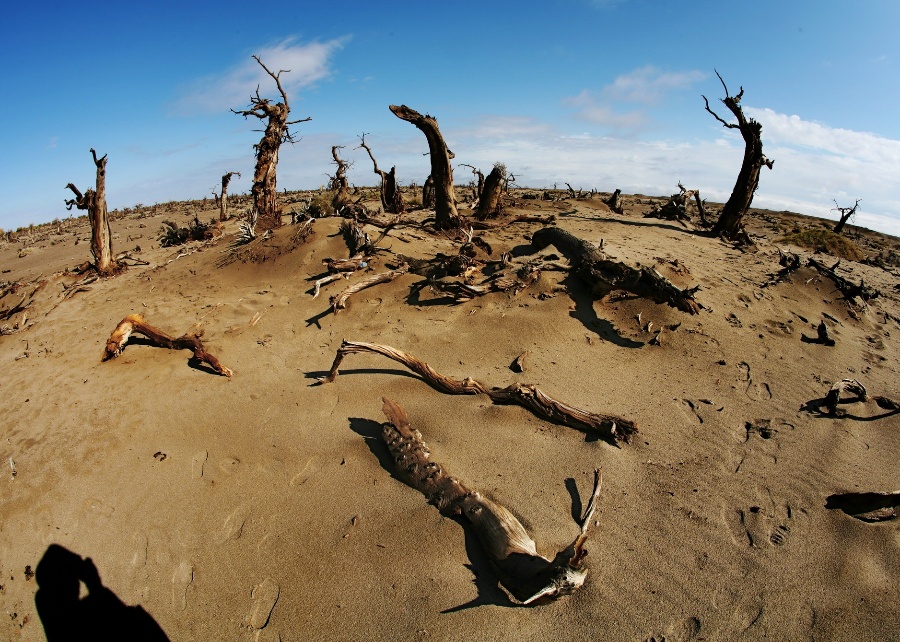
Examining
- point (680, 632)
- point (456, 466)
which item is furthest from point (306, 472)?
point (680, 632)

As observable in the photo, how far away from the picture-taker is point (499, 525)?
2.96 metres

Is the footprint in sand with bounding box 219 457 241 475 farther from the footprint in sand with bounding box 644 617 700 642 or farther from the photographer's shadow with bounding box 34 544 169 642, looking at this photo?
the footprint in sand with bounding box 644 617 700 642

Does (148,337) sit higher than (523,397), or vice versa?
(148,337)

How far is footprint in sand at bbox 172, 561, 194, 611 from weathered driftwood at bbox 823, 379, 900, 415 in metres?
5.70

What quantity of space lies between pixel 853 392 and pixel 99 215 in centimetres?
1274

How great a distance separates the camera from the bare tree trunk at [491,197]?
32.8ft

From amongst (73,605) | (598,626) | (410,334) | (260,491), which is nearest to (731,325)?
(410,334)

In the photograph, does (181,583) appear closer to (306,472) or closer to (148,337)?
(306,472)

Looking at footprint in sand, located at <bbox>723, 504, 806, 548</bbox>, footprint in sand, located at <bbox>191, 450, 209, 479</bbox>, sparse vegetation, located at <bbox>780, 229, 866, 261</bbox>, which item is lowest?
footprint in sand, located at <bbox>723, 504, 806, 548</bbox>

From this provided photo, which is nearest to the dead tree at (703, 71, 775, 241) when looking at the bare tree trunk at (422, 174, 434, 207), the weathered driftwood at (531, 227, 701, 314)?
the weathered driftwood at (531, 227, 701, 314)

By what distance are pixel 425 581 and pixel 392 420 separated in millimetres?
1463

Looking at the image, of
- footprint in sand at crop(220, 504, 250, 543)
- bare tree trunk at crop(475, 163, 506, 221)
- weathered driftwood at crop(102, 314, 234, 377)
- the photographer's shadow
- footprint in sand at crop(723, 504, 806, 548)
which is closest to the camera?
the photographer's shadow

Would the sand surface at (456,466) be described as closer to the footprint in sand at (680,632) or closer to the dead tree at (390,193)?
the footprint in sand at (680,632)

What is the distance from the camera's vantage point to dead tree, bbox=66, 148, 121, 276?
916 centimetres
